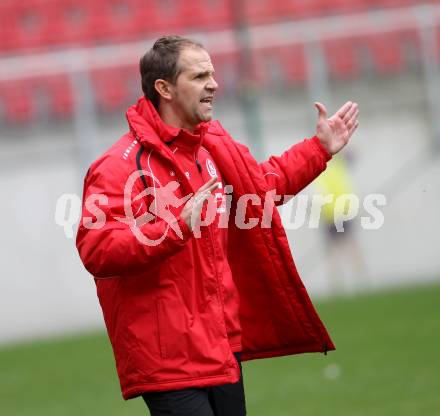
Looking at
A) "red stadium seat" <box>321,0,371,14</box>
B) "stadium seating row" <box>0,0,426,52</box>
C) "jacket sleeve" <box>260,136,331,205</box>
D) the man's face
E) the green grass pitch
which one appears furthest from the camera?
"stadium seating row" <box>0,0,426,52</box>

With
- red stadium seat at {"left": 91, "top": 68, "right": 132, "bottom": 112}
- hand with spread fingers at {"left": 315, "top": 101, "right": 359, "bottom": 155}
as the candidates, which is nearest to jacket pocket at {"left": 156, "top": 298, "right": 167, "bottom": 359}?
hand with spread fingers at {"left": 315, "top": 101, "right": 359, "bottom": 155}

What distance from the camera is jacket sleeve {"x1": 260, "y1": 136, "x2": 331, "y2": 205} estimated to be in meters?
4.11

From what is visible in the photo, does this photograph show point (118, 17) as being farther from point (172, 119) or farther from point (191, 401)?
point (191, 401)

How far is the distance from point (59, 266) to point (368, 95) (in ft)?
15.2

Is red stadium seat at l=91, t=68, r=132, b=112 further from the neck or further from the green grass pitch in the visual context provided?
the neck

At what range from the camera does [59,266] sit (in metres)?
13.7

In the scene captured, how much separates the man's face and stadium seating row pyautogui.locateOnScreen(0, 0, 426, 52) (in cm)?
1198

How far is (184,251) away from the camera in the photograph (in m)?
3.61

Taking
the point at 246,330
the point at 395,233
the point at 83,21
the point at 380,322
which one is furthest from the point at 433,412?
the point at 83,21

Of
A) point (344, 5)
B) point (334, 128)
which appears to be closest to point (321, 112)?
point (334, 128)

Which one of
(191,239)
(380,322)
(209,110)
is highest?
(209,110)

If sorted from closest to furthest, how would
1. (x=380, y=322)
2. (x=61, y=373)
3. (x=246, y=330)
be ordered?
(x=246, y=330), (x=61, y=373), (x=380, y=322)

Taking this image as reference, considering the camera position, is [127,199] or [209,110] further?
[209,110]

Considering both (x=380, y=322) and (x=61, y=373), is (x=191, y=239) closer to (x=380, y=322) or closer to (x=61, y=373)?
(x=61, y=373)
